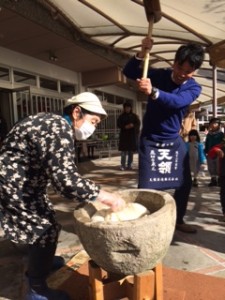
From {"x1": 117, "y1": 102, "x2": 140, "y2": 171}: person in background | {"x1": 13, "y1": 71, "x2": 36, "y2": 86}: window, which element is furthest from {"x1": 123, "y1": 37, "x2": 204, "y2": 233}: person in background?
{"x1": 13, "y1": 71, "x2": 36, "y2": 86}: window

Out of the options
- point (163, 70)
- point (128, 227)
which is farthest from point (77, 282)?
point (163, 70)

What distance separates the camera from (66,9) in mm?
6832

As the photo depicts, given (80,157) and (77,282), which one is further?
(80,157)

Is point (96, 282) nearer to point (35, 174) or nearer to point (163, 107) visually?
point (35, 174)

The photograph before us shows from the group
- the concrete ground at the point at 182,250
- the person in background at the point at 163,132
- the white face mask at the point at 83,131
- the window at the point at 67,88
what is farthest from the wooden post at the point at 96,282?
the window at the point at 67,88

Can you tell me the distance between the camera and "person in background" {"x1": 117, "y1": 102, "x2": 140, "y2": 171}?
880 cm

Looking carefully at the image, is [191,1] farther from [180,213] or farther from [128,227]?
[128,227]

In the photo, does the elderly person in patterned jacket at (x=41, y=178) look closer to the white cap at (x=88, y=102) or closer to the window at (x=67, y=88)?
the white cap at (x=88, y=102)

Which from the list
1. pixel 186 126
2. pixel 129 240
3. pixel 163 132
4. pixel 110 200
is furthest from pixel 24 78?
pixel 129 240

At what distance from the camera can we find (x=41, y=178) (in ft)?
7.43

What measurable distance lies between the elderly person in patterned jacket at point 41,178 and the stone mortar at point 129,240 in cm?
23

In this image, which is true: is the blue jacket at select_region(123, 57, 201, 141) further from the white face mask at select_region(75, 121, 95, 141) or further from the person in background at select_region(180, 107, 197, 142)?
the person in background at select_region(180, 107, 197, 142)

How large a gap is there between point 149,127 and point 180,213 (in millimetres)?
1086

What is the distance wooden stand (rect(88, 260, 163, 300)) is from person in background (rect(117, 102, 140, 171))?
6.60 metres
